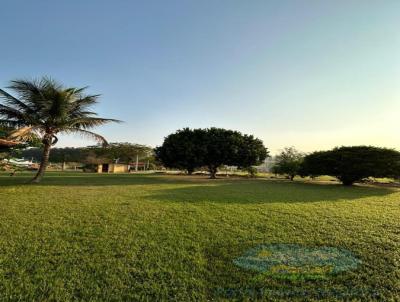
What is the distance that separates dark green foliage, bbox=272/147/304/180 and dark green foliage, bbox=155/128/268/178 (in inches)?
77.8

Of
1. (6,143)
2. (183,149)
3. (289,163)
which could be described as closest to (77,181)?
(6,143)

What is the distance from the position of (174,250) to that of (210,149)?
1942 cm

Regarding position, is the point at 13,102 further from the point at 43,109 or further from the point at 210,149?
the point at 210,149

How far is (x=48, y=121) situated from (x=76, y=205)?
28.8 feet

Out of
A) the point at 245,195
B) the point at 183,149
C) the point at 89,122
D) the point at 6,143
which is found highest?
A: the point at 89,122

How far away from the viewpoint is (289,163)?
24.2 meters

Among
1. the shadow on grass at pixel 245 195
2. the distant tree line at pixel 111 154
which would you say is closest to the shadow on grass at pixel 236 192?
the shadow on grass at pixel 245 195

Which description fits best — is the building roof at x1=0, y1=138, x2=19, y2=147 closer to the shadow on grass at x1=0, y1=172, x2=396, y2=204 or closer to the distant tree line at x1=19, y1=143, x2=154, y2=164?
the shadow on grass at x1=0, y1=172, x2=396, y2=204

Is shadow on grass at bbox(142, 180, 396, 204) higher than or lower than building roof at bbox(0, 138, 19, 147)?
lower

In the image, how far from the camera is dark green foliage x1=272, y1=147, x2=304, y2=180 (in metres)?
23.7

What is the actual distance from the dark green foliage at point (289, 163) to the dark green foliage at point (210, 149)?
1976 millimetres

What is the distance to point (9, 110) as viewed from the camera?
13.9m

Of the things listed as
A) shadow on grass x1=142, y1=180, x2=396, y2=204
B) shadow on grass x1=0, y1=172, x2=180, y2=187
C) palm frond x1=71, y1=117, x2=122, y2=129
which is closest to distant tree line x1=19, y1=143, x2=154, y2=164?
shadow on grass x1=0, y1=172, x2=180, y2=187

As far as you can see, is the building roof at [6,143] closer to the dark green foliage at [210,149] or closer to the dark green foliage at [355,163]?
the dark green foliage at [210,149]
